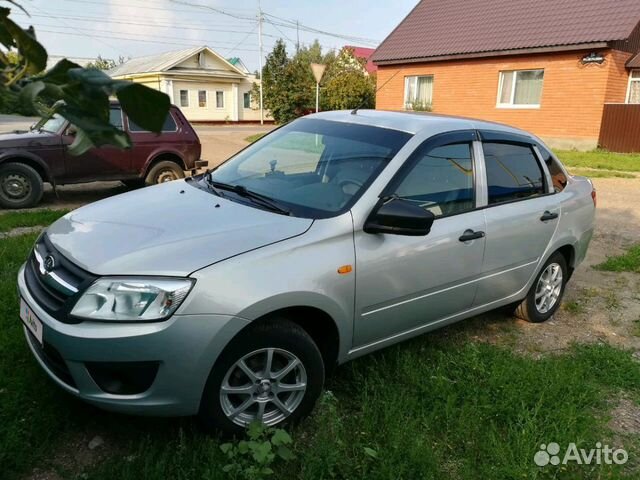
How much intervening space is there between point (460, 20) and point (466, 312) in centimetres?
2064

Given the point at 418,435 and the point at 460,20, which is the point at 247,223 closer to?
the point at 418,435

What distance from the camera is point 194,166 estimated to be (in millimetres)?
9469

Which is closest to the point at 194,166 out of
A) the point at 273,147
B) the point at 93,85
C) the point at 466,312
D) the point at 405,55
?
the point at 273,147

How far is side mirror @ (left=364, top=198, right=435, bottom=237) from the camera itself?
2.93 meters

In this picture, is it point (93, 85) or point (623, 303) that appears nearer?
point (93, 85)

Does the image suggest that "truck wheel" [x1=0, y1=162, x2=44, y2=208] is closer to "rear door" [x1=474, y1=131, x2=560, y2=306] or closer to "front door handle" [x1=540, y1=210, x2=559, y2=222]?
"rear door" [x1=474, y1=131, x2=560, y2=306]

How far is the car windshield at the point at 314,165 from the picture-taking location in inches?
126

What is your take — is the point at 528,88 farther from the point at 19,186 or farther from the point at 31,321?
the point at 31,321

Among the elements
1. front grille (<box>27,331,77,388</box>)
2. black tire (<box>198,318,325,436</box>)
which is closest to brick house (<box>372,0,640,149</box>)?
black tire (<box>198,318,325,436</box>)

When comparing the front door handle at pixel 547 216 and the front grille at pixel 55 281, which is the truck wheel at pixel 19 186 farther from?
the front door handle at pixel 547 216

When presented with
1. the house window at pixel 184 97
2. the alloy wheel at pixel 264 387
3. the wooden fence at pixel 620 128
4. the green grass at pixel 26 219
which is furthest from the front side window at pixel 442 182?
the house window at pixel 184 97

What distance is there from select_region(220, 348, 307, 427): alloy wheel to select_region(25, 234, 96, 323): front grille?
792 millimetres

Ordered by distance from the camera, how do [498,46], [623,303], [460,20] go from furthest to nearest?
1. [460,20]
2. [498,46]
3. [623,303]

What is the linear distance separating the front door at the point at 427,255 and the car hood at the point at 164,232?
53 centimetres
